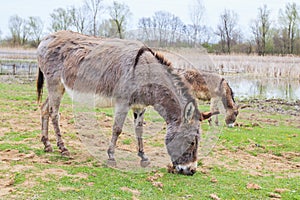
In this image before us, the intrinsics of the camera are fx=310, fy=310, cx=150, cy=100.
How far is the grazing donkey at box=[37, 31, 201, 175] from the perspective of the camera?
4.03 meters

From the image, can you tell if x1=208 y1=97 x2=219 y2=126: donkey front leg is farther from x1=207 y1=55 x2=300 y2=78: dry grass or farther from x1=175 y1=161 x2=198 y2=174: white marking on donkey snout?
x1=207 y1=55 x2=300 y2=78: dry grass

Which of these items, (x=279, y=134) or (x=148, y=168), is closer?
(x=148, y=168)

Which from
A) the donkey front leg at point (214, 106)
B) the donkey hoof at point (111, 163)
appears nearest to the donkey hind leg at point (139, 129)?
the donkey hoof at point (111, 163)

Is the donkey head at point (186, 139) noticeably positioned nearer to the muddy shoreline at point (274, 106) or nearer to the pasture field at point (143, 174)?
the pasture field at point (143, 174)

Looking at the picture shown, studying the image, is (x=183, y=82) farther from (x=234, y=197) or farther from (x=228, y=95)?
(x=228, y=95)

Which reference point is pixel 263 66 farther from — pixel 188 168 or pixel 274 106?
pixel 188 168

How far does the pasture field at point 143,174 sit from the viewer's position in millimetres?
3594

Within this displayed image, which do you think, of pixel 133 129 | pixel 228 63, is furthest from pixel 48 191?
pixel 228 63

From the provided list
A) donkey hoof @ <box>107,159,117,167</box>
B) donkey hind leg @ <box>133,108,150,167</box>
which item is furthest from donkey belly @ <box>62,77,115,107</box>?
donkey hoof @ <box>107,159,117,167</box>

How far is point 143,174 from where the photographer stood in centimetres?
431

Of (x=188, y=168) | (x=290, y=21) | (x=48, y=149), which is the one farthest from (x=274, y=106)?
(x=290, y=21)

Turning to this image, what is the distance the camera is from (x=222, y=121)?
8.27 meters

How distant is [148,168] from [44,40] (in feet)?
9.21

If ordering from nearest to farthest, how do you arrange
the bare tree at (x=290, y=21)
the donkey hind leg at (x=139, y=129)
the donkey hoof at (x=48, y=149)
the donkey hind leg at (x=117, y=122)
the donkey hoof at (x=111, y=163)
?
the donkey hind leg at (x=117, y=122)
the donkey hoof at (x=111, y=163)
the donkey hind leg at (x=139, y=129)
the donkey hoof at (x=48, y=149)
the bare tree at (x=290, y=21)
